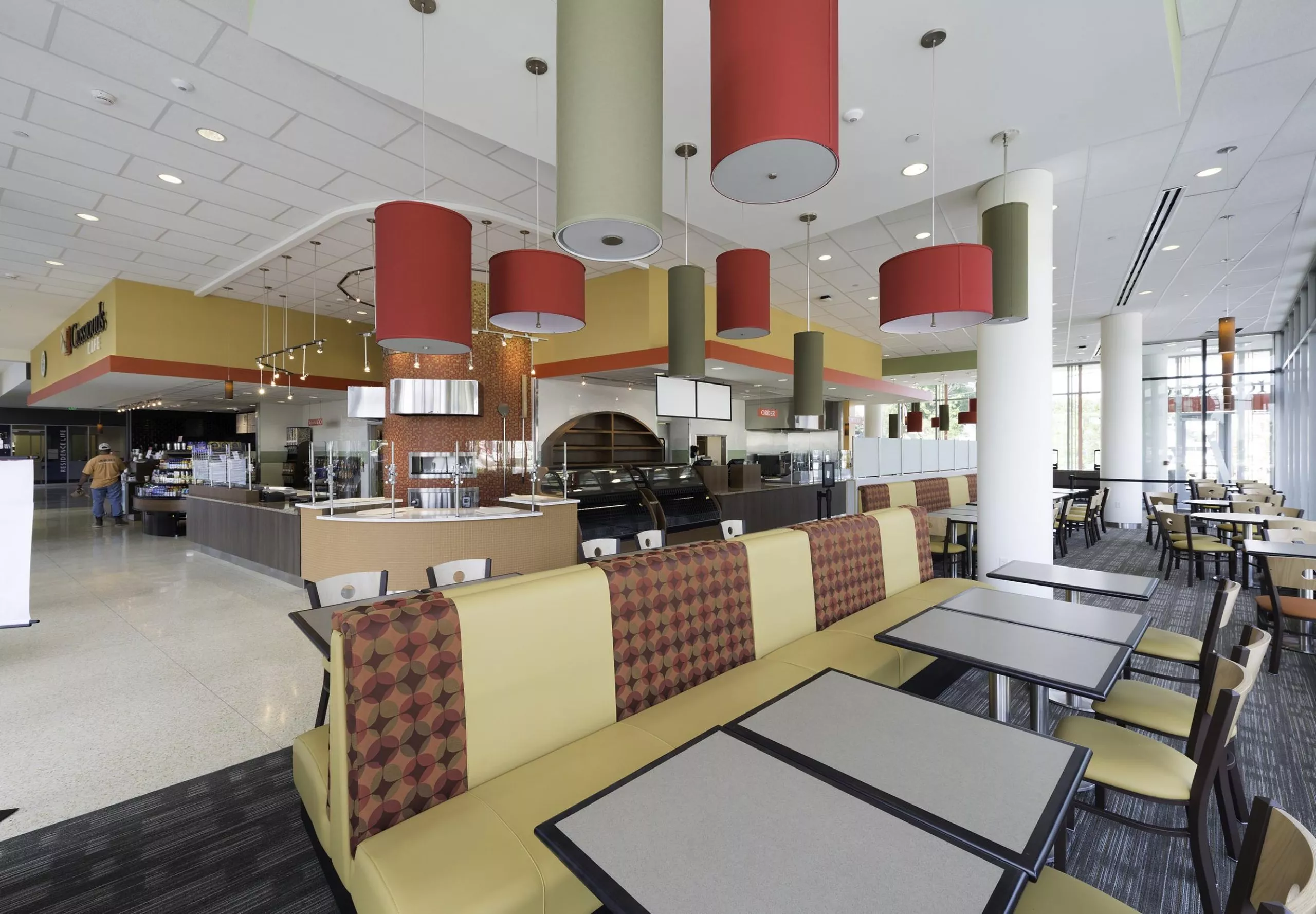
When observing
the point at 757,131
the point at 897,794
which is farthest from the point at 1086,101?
the point at 897,794

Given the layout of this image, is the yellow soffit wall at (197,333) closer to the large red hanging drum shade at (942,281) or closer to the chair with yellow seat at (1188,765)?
the large red hanging drum shade at (942,281)

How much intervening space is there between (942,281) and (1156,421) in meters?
15.2

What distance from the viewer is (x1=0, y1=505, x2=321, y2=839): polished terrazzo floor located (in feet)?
9.57

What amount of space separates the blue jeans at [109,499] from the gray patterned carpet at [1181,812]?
1669 cm

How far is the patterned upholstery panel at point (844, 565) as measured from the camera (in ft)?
12.2

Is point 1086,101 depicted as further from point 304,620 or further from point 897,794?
point 304,620

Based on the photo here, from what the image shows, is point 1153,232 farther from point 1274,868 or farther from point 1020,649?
point 1274,868

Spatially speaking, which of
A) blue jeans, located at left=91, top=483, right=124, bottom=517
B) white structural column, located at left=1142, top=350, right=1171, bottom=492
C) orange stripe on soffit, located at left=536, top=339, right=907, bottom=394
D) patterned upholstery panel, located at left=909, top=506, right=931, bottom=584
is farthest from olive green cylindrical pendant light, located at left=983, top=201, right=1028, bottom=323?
blue jeans, located at left=91, top=483, right=124, bottom=517

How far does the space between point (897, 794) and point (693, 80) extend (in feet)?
12.2

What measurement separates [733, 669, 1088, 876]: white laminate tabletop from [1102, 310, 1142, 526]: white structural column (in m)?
12.5

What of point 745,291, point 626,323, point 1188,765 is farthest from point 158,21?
point 1188,765

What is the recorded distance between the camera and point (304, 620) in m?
2.58

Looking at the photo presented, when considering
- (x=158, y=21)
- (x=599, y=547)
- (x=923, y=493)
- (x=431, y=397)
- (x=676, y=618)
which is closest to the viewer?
(x=676, y=618)

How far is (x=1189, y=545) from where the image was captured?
21.2 ft
